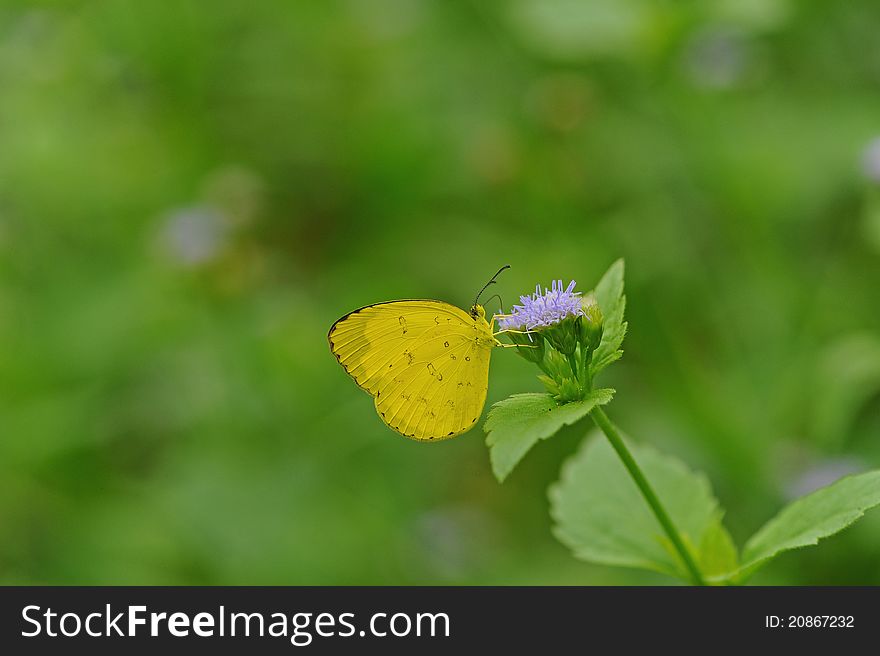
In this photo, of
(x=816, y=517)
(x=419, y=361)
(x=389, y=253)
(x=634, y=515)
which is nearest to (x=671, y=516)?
(x=634, y=515)

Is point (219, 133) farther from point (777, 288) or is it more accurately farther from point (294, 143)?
point (777, 288)

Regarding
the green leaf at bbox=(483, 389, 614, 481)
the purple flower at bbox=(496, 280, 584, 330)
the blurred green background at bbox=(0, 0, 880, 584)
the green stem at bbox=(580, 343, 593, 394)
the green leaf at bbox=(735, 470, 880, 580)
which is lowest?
the green leaf at bbox=(735, 470, 880, 580)

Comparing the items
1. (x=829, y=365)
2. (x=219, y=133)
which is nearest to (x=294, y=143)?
(x=219, y=133)

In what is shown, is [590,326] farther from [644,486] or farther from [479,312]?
[479,312]

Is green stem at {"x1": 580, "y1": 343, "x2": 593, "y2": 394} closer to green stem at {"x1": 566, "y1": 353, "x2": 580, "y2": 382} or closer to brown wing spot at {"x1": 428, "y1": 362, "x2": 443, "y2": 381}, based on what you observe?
green stem at {"x1": 566, "y1": 353, "x2": 580, "y2": 382}

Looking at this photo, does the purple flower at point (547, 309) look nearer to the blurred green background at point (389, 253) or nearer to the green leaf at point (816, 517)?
the green leaf at point (816, 517)

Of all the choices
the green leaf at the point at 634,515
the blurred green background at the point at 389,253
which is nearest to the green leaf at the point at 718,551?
the green leaf at the point at 634,515

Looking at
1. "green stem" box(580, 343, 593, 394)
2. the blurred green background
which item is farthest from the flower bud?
the blurred green background
